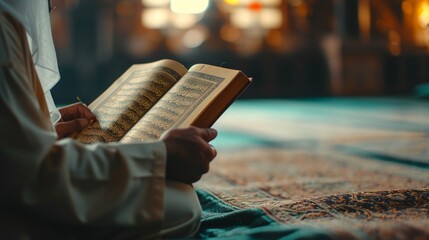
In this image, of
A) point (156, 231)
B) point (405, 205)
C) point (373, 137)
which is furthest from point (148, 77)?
point (373, 137)

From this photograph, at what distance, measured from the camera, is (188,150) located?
1.27 metres

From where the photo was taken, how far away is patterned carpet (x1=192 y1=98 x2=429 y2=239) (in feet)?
4.80

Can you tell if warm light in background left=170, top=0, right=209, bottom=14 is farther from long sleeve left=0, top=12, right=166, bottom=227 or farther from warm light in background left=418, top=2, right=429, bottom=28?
long sleeve left=0, top=12, right=166, bottom=227

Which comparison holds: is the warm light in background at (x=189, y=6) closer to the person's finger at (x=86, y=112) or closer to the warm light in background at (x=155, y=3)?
the warm light in background at (x=155, y=3)

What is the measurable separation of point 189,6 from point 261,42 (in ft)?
6.28

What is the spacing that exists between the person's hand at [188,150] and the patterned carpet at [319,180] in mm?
258

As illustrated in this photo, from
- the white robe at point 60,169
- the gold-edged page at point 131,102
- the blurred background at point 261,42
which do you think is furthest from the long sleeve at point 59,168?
the blurred background at point 261,42

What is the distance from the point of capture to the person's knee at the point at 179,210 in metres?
1.33

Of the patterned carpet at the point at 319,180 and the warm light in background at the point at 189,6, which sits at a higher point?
the patterned carpet at the point at 319,180

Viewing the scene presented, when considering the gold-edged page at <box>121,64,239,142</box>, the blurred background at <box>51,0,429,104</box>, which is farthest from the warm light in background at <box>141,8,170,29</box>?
the gold-edged page at <box>121,64,239,142</box>

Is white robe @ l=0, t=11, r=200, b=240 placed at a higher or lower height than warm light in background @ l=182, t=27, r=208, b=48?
higher

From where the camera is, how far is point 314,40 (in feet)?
43.2

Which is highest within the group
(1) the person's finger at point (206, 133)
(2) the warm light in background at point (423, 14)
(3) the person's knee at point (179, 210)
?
(1) the person's finger at point (206, 133)

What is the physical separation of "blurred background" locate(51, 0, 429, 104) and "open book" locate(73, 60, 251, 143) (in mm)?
9612
